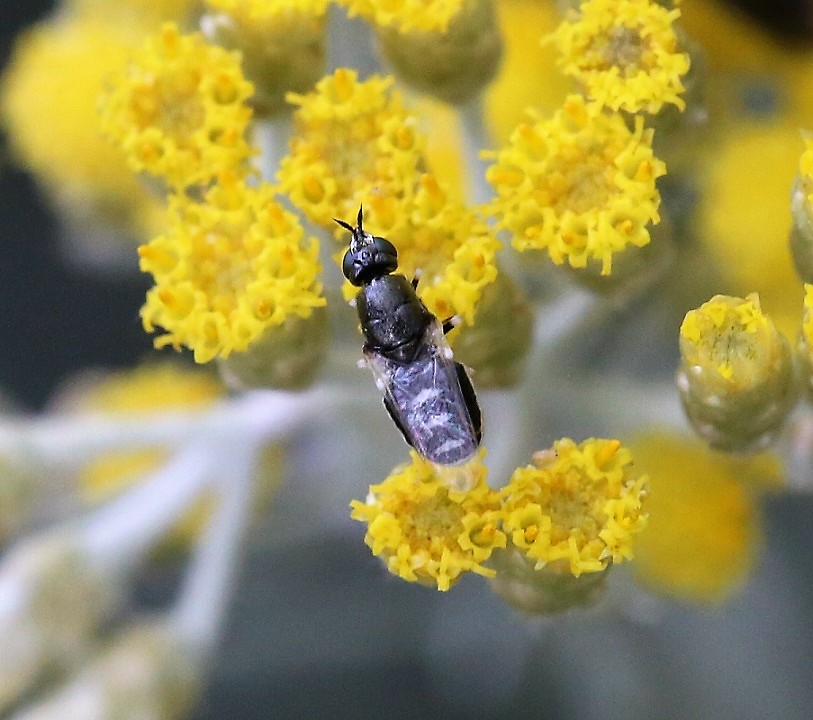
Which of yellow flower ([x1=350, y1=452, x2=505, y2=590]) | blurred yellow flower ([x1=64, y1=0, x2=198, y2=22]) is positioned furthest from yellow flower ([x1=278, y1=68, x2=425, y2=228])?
blurred yellow flower ([x1=64, y1=0, x2=198, y2=22])

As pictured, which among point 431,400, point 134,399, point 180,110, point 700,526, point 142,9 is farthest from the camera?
point 134,399

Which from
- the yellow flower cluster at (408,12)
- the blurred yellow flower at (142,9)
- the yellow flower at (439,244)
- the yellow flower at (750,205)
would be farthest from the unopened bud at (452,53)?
the blurred yellow flower at (142,9)

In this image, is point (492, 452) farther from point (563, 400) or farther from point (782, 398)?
point (782, 398)

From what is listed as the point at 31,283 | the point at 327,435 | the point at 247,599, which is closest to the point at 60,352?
the point at 31,283

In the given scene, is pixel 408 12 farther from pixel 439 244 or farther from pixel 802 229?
pixel 802 229

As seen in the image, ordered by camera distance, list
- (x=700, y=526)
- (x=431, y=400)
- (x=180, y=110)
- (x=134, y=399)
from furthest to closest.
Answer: (x=134, y=399) → (x=700, y=526) → (x=180, y=110) → (x=431, y=400)

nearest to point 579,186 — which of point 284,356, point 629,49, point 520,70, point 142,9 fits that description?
point 629,49

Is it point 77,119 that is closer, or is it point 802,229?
point 802,229
